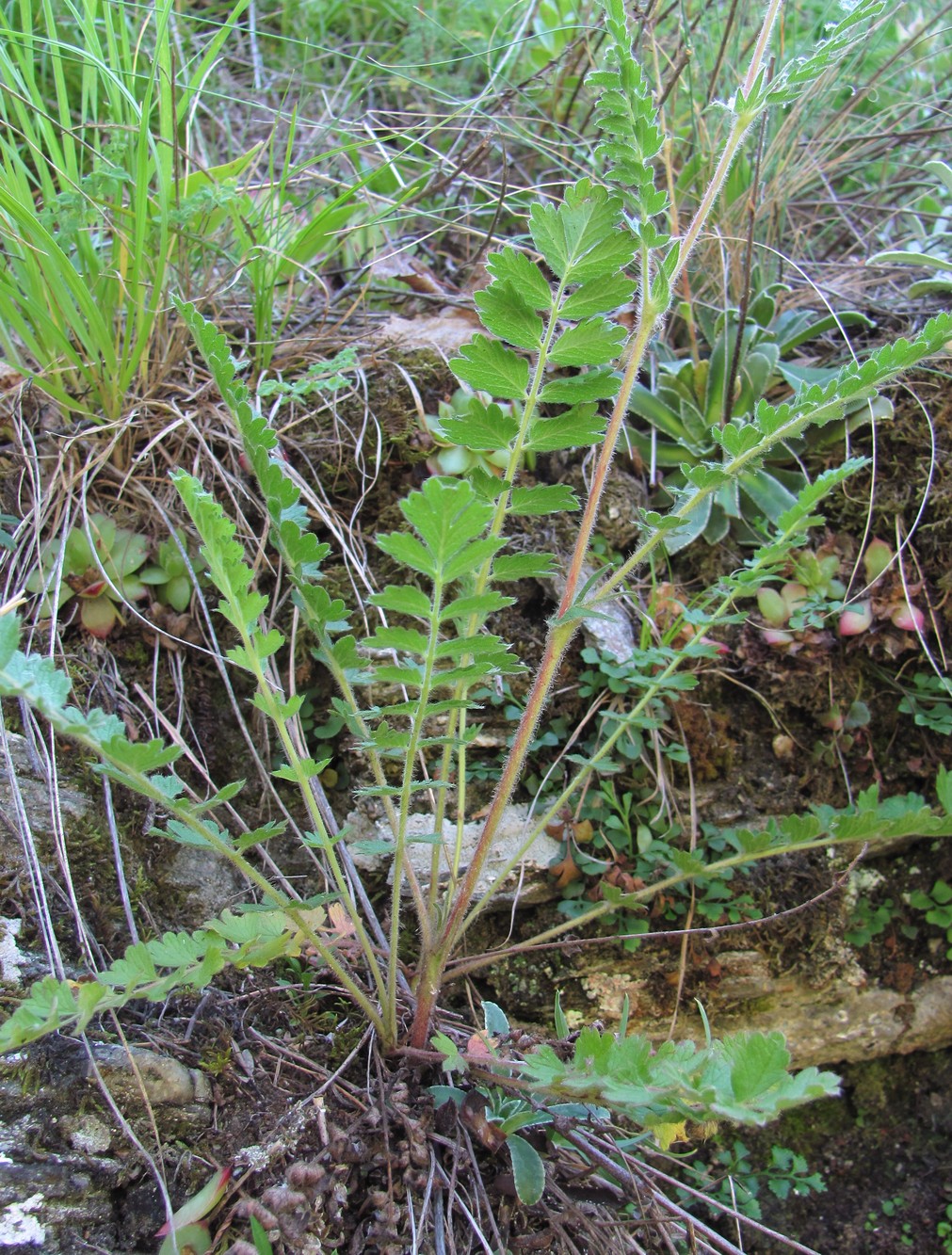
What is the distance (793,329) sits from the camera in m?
2.16

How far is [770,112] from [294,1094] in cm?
258

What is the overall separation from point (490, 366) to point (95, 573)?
3.03 ft

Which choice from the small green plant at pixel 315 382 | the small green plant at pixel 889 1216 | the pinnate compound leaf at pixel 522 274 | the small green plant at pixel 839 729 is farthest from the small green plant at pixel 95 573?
the small green plant at pixel 889 1216

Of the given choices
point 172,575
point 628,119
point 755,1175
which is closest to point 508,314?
point 628,119

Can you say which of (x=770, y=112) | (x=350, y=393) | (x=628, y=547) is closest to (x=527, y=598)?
(x=628, y=547)

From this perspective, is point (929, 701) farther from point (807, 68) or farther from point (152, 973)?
point (152, 973)

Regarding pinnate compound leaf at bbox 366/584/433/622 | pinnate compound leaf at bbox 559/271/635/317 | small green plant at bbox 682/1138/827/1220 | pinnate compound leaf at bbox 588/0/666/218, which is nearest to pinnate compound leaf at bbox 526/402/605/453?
pinnate compound leaf at bbox 559/271/635/317

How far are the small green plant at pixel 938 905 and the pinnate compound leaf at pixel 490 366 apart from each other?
1430 millimetres

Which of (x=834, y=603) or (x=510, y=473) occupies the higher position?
(x=510, y=473)

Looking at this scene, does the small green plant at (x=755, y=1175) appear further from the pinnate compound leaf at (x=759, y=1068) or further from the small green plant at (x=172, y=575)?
the small green plant at (x=172, y=575)

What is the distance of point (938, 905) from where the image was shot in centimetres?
187

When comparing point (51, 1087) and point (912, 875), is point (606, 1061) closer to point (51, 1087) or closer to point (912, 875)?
point (51, 1087)

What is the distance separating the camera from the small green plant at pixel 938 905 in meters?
1.85

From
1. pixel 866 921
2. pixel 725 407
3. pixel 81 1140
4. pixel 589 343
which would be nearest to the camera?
pixel 81 1140
